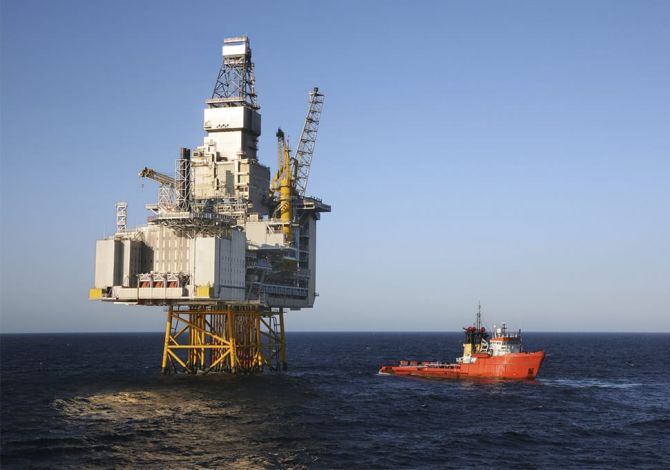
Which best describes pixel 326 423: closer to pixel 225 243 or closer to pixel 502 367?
pixel 225 243

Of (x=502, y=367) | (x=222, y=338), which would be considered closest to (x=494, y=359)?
(x=502, y=367)

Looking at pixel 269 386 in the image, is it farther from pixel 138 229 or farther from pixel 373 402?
pixel 138 229

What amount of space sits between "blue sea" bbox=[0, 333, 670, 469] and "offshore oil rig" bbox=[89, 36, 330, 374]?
22.6ft

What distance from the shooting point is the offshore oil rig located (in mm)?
68125

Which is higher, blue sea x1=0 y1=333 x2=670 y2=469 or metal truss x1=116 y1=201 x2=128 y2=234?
metal truss x1=116 y1=201 x2=128 y2=234

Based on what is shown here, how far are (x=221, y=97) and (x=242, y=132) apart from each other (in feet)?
17.5

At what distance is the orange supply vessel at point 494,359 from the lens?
261 feet

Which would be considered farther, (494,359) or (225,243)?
(494,359)

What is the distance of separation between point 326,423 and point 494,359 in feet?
106

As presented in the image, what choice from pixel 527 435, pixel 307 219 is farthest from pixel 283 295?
pixel 527 435

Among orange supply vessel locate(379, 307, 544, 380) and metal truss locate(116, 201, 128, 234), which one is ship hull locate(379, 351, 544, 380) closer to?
orange supply vessel locate(379, 307, 544, 380)

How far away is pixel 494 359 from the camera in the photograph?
262ft

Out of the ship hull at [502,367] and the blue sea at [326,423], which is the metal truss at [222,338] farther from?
the ship hull at [502,367]

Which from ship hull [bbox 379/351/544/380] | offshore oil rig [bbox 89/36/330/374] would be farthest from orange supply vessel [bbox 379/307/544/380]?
offshore oil rig [bbox 89/36/330/374]
